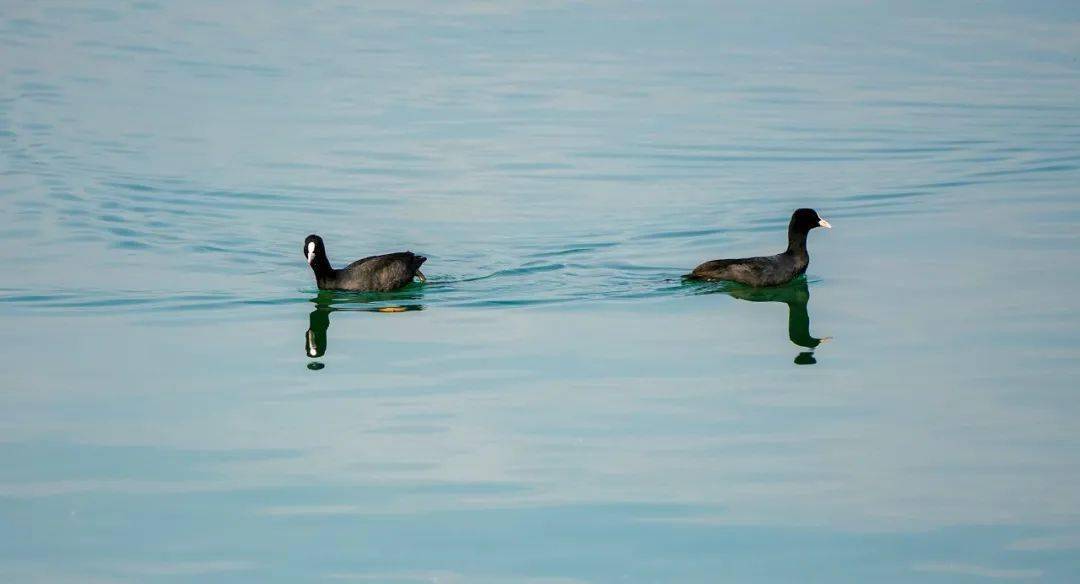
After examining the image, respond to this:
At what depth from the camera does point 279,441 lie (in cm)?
1306

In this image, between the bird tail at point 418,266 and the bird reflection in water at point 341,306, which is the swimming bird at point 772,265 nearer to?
the bird tail at point 418,266

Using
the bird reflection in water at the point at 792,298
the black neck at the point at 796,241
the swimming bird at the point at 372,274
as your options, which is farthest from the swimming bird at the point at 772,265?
the swimming bird at the point at 372,274

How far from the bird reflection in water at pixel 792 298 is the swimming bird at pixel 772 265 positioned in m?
0.12

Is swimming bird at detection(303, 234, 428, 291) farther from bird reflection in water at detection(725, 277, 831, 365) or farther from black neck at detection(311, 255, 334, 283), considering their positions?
bird reflection in water at detection(725, 277, 831, 365)

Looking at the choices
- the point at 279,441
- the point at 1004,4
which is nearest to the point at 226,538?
the point at 279,441

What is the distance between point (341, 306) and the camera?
1867cm

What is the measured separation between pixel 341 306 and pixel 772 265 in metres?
4.91

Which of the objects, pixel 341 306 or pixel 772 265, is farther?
pixel 772 265

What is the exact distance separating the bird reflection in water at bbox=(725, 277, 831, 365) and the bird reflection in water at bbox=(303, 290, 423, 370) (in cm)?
375

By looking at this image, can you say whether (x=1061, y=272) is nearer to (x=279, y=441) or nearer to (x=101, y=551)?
(x=279, y=441)

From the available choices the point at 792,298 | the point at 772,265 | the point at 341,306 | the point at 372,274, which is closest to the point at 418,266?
the point at 372,274

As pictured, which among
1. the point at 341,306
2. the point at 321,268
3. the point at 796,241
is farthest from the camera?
the point at 796,241

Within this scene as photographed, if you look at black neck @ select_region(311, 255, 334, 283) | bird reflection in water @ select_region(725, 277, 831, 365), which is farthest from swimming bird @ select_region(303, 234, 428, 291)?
bird reflection in water @ select_region(725, 277, 831, 365)

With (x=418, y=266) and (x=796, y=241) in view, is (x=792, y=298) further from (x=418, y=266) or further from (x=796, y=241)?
(x=418, y=266)
